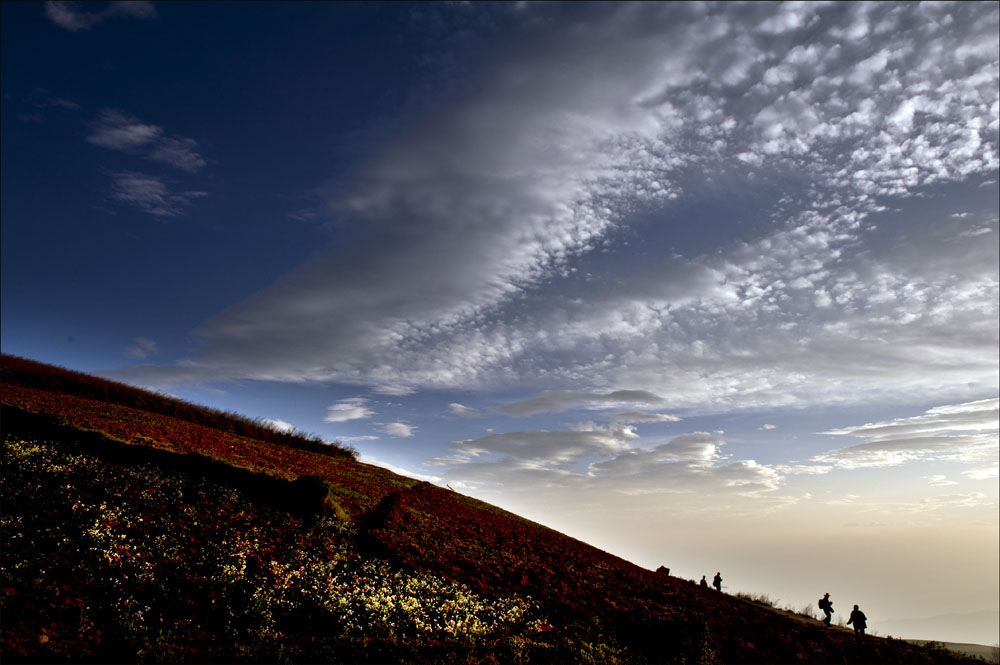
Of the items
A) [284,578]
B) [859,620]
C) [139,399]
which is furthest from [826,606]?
[139,399]

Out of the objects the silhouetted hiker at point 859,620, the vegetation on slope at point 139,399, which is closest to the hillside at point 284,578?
the silhouetted hiker at point 859,620

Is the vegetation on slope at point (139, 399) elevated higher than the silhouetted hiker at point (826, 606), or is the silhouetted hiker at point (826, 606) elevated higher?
the vegetation on slope at point (139, 399)

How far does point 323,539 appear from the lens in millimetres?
21734

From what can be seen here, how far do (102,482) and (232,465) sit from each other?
5.52m

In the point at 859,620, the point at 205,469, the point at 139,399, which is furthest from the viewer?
the point at 139,399

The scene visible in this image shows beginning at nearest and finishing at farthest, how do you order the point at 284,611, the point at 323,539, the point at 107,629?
the point at 107,629
the point at 284,611
the point at 323,539

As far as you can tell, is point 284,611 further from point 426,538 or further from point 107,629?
point 426,538

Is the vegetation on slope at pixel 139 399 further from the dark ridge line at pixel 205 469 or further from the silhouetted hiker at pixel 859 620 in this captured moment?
the silhouetted hiker at pixel 859 620

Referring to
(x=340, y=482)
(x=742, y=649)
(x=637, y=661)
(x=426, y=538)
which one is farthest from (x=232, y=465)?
(x=742, y=649)

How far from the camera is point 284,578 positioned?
58.1 ft

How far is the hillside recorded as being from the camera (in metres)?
13.9

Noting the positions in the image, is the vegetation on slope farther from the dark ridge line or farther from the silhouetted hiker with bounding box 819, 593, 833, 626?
the silhouetted hiker with bounding box 819, 593, 833, 626

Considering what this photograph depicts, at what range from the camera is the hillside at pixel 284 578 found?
45.7ft

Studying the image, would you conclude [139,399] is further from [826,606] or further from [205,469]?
[826,606]
